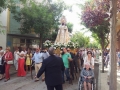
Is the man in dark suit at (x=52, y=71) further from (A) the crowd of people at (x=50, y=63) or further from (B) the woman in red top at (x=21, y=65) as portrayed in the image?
(B) the woman in red top at (x=21, y=65)

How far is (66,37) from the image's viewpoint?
1172 centimetres

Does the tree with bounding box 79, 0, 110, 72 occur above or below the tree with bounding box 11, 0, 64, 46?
below

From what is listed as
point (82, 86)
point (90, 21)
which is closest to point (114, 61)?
point (82, 86)

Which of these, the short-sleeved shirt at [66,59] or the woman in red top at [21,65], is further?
the woman in red top at [21,65]

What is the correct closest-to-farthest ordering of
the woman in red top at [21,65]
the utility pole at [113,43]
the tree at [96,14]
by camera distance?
the utility pole at [113,43] < the tree at [96,14] < the woman in red top at [21,65]

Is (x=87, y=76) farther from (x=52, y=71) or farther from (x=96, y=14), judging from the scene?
(x=96, y=14)

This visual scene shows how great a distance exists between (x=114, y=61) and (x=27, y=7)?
46.7ft

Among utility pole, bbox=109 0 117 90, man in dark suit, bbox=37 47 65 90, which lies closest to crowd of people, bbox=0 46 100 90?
man in dark suit, bbox=37 47 65 90

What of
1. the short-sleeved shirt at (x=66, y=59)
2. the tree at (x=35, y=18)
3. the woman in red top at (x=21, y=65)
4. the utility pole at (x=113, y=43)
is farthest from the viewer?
the tree at (x=35, y=18)

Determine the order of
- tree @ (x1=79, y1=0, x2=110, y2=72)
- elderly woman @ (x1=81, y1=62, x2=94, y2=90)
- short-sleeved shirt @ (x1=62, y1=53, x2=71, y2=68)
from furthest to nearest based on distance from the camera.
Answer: short-sleeved shirt @ (x1=62, y1=53, x2=71, y2=68), tree @ (x1=79, y1=0, x2=110, y2=72), elderly woman @ (x1=81, y1=62, x2=94, y2=90)

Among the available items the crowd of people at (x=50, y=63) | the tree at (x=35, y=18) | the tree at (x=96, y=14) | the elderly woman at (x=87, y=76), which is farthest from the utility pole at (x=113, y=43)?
the tree at (x=35, y=18)

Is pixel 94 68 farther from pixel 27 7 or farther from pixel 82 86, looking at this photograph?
pixel 27 7

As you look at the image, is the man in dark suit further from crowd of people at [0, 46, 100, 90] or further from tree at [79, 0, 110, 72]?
tree at [79, 0, 110, 72]

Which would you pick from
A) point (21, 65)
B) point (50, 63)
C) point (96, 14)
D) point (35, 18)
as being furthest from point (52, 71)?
point (35, 18)
